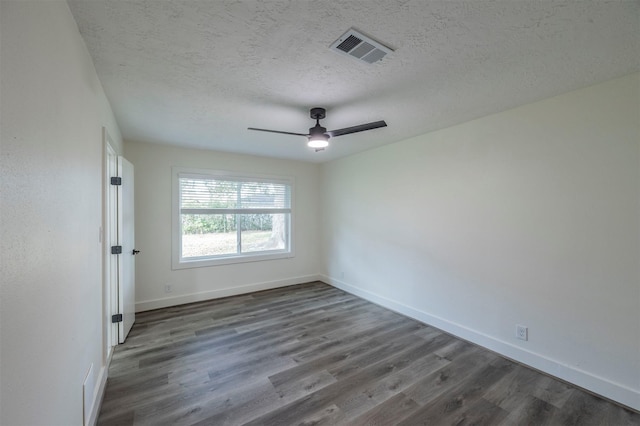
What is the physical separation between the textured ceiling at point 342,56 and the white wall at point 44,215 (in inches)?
15.5

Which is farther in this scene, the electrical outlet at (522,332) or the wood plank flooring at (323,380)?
the electrical outlet at (522,332)

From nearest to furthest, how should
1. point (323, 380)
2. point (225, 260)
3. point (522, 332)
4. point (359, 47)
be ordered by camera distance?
point (359, 47), point (323, 380), point (522, 332), point (225, 260)

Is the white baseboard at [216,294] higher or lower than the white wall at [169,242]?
lower

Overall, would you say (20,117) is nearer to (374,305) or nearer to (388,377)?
(388,377)

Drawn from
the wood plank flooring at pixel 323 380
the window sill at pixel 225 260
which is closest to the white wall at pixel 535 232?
the wood plank flooring at pixel 323 380

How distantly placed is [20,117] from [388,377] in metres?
2.82

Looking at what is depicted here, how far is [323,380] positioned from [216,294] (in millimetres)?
2717

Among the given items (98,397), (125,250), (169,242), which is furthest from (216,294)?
(98,397)

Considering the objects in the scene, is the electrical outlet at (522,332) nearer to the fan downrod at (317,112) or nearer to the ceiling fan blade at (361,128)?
the ceiling fan blade at (361,128)

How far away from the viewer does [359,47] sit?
1.68 m

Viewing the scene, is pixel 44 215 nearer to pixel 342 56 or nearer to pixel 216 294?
pixel 342 56

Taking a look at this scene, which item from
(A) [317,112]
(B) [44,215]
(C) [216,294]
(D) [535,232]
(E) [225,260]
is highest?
(A) [317,112]

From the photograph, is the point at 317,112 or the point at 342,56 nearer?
the point at 342,56

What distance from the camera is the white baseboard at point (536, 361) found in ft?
6.72
